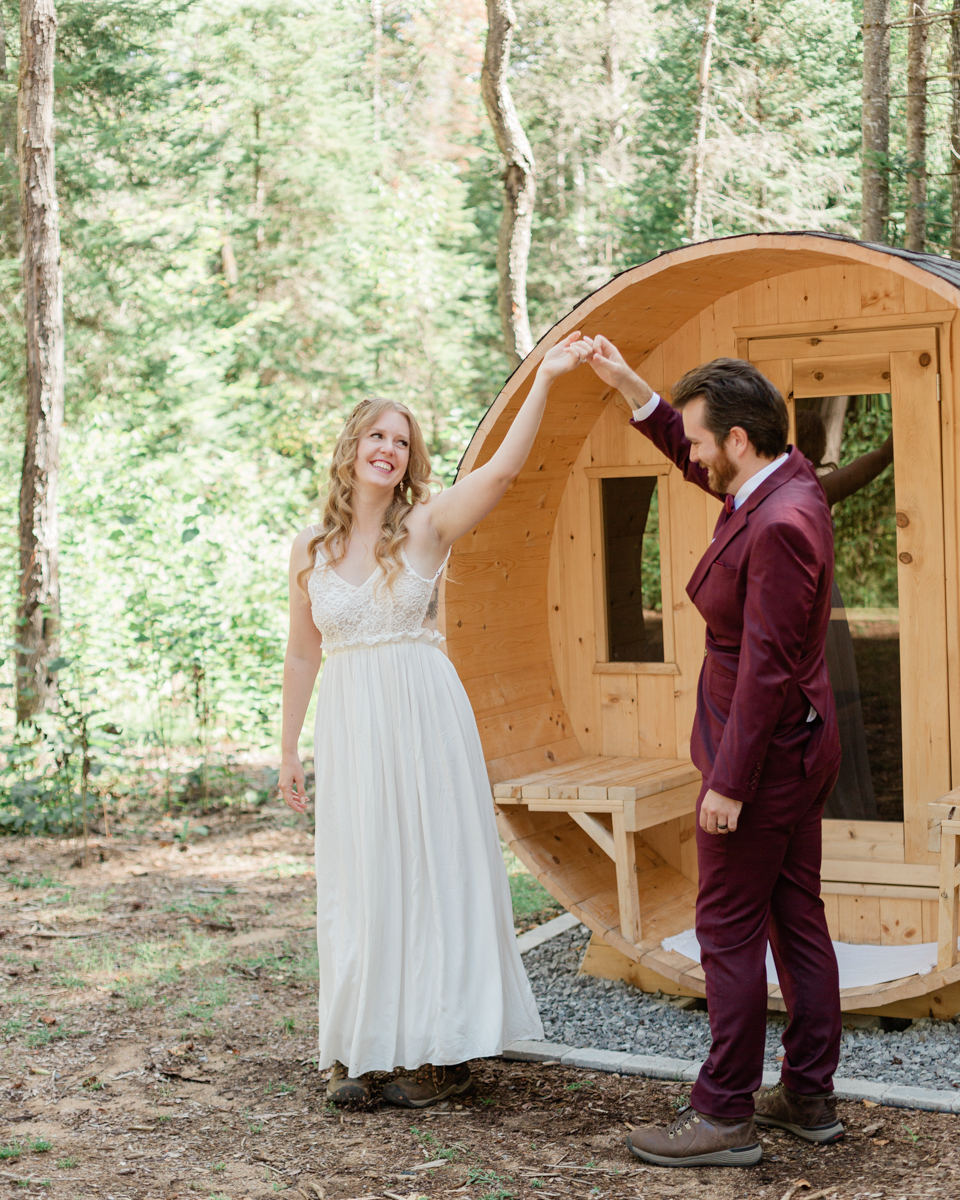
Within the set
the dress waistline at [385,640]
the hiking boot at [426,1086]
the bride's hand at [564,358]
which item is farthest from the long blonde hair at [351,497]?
the hiking boot at [426,1086]

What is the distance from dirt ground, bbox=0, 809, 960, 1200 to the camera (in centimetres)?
323

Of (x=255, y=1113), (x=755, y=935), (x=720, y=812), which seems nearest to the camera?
(x=720, y=812)

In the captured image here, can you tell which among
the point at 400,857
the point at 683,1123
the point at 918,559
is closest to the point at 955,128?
the point at 918,559

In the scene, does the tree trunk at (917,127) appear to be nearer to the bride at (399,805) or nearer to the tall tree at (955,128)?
the tall tree at (955,128)

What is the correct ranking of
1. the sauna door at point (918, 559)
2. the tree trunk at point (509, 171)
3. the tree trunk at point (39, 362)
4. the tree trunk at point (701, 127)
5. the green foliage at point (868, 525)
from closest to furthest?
the sauna door at point (918, 559) → the green foliage at point (868, 525) → the tree trunk at point (39, 362) → the tree trunk at point (509, 171) → the tree trunk at point (701, 127)

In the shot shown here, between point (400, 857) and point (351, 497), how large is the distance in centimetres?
117

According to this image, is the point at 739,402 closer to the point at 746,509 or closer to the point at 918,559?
the point at 746,509

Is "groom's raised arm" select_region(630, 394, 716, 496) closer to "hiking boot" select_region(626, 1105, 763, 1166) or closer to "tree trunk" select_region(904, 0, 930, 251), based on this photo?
"hiking boot" select_region(626, 1105, 763, 1166)

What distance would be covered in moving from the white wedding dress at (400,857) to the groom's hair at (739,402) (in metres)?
1.09

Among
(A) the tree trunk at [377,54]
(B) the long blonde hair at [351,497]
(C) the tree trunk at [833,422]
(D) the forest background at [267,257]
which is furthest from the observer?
(A) the tree trunk at [377,54]

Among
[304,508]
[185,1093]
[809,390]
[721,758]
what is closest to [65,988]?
[185,1093]

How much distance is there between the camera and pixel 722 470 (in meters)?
3.31

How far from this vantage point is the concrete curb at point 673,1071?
364 cm

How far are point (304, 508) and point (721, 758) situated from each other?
1351 cm
